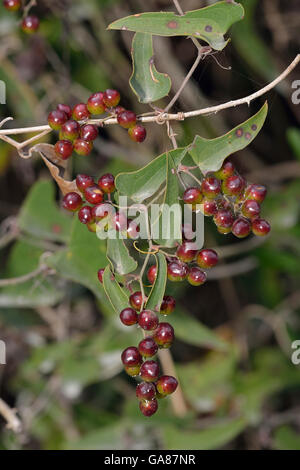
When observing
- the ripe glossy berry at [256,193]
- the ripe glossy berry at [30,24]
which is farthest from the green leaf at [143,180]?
the ripe glossy berry at [30,24]

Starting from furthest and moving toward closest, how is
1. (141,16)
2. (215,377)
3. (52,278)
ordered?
1. (215,377)
2. (52,278)
3. (141,16)

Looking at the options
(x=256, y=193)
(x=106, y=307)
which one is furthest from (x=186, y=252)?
(x=106, y=307)

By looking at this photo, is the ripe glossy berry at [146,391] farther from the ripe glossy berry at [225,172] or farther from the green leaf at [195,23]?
the green leaf at [195,23]

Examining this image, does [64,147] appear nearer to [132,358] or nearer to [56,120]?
[56,120]

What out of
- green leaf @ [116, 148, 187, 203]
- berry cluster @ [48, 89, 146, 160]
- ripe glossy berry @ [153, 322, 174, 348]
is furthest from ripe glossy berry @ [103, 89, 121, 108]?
ripe glossy berry @ [153, 322, 174, 348]

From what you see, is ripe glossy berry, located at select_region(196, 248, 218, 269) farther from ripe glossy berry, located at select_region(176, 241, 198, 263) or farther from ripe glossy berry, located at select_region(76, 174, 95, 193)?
ripe glossy berry, located at select_region(76, 174, 95, 193)

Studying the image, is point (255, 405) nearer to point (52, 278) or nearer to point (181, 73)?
point (52, 278)
